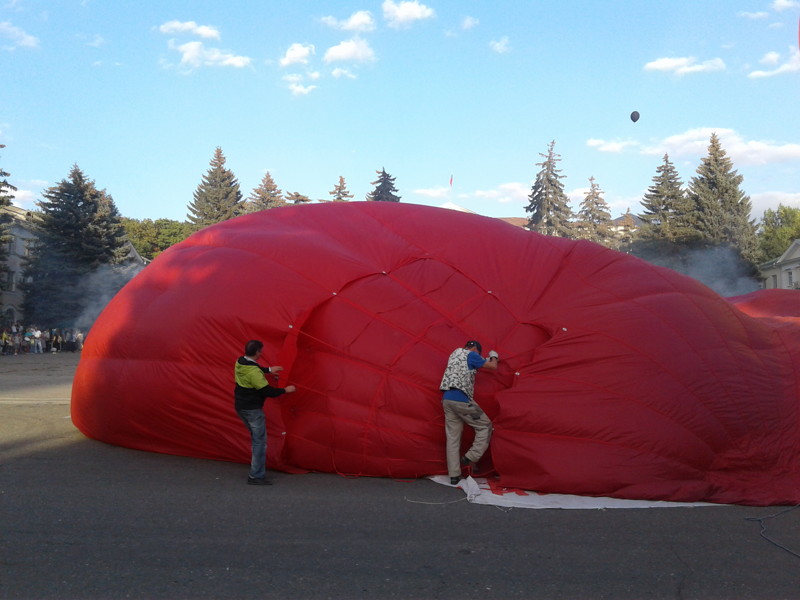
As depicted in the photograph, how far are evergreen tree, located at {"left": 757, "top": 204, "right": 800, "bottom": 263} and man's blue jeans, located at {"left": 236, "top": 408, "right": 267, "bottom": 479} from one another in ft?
194

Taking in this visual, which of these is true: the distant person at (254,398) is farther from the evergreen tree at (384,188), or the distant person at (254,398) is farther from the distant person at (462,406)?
the evergreen tree at (384,188)

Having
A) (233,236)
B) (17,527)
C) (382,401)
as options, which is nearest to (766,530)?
(382,401)

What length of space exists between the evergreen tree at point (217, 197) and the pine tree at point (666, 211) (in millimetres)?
29607

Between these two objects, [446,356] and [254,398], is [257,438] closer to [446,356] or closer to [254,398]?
[254,398]

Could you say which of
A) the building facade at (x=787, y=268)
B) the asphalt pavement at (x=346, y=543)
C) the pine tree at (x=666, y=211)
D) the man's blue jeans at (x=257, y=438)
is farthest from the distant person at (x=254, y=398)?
the building facade at (x=787, y=268)

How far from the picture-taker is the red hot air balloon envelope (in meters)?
6.59

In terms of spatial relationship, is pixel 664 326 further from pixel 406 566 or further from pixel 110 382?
pixel 110 382

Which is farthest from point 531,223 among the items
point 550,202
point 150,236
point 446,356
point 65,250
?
point 446,356

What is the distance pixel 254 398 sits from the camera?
6.90 m

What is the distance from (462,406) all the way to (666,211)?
41032 mm

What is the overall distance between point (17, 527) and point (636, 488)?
4957 millimetres

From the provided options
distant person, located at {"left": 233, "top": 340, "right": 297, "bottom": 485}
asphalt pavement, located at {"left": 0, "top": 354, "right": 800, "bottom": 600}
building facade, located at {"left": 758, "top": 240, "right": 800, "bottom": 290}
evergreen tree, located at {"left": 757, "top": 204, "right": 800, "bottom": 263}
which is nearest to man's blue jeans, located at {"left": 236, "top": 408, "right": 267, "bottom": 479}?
distant person, located at {"left": 233, "top": 340, "right": 297, "bottom": 485}

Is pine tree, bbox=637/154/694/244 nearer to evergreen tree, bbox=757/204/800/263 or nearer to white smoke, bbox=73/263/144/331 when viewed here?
evergreen tree, bbox=757/204/800/263

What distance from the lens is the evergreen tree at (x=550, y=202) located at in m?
50.6
